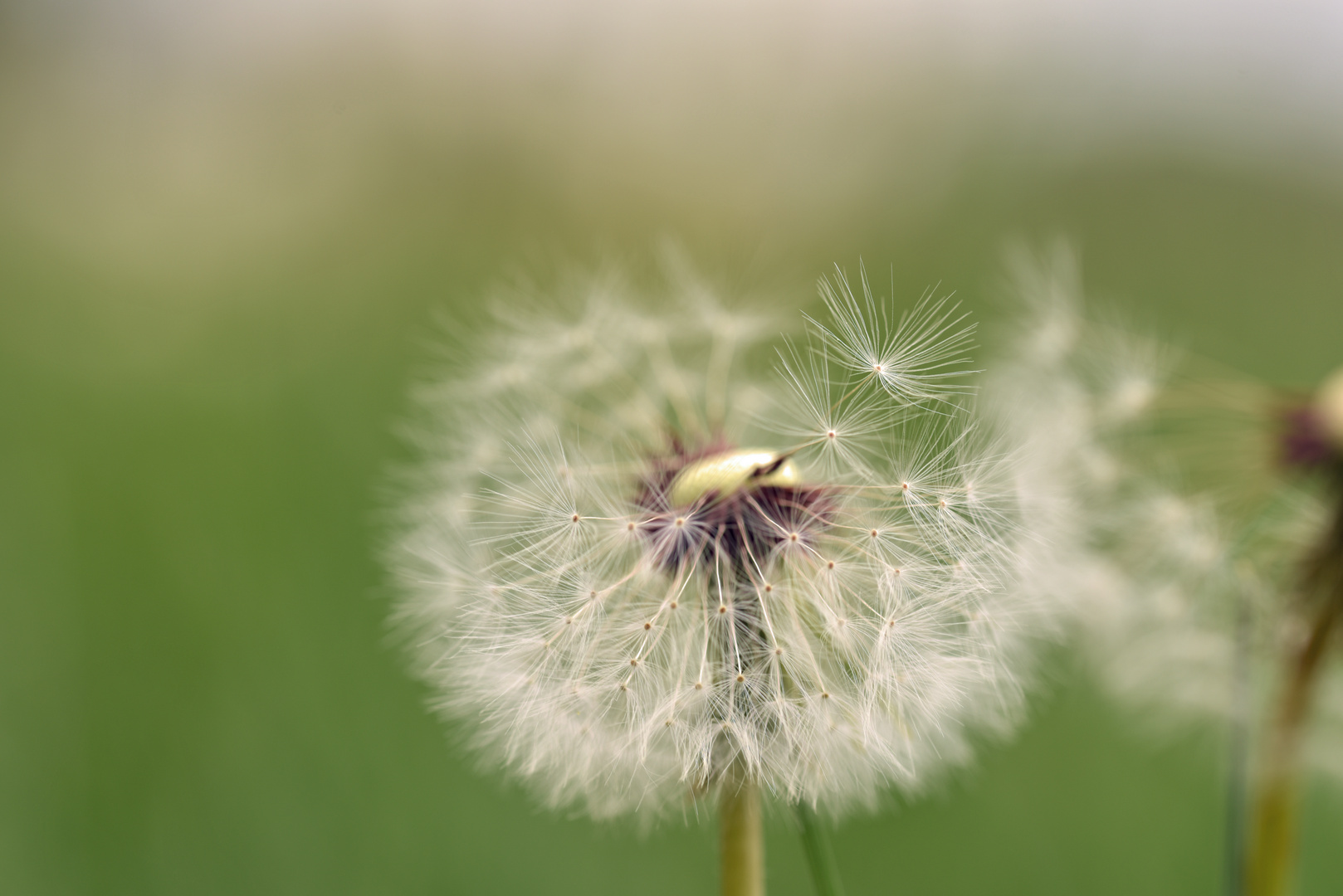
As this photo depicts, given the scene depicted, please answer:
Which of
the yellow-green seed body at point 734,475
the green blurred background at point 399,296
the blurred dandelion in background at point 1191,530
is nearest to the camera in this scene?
the yellow-green seed body at point 734,475

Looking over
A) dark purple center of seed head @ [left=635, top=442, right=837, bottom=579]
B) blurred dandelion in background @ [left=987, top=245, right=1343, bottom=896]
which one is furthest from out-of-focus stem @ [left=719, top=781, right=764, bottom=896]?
blurred dandelion in background @ [left=987, top=245, right=1343, bottom=896]

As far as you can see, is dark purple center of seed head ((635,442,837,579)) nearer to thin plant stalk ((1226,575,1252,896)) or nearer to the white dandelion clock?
the white dandelion clock

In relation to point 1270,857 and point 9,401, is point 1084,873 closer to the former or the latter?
point 1270,857

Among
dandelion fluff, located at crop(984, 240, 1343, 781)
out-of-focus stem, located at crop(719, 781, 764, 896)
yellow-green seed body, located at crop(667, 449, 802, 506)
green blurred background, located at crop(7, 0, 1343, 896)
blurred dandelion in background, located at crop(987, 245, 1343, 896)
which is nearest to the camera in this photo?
out-of-focus stem, located at crop(719, 781, 764, 896)

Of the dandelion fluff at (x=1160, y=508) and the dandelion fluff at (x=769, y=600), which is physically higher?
the dandelion fluff at (x=1160, y=508)

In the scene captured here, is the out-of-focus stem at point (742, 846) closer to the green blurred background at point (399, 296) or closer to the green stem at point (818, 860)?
the green stem at point (818, 860)

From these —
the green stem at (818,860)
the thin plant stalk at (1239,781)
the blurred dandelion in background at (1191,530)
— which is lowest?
the green stem at (818,860)

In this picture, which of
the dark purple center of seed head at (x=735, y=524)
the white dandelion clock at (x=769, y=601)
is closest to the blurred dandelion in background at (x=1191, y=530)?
the white dandelion clock at (x=769, y=601)
